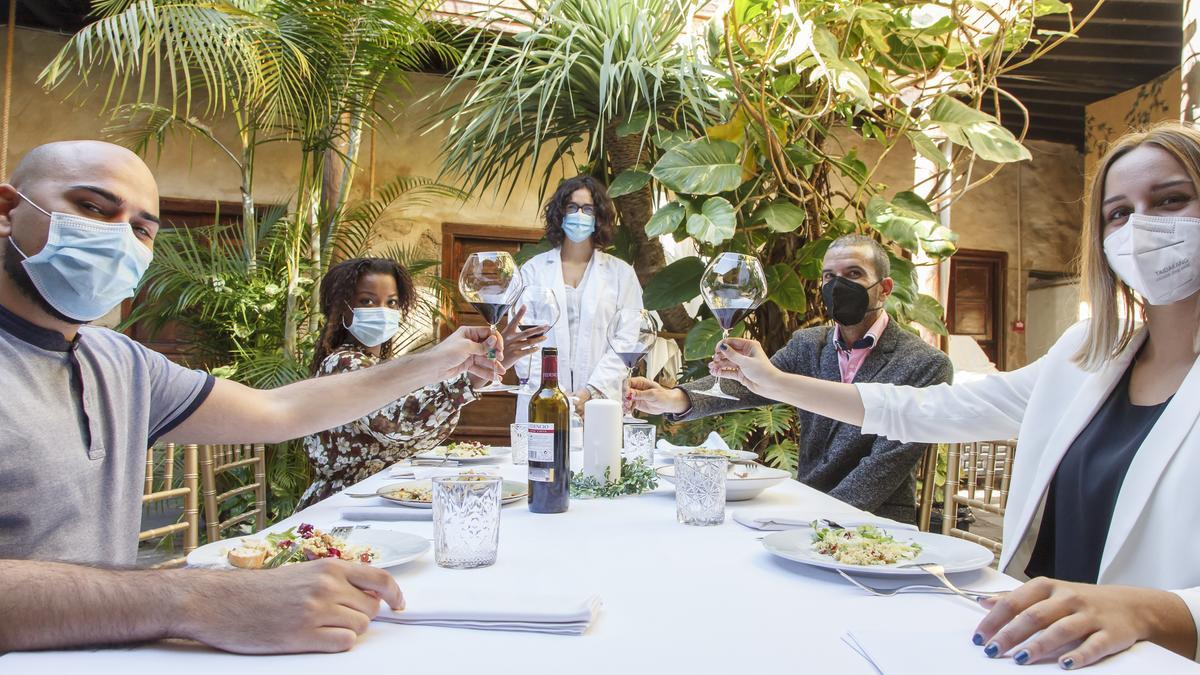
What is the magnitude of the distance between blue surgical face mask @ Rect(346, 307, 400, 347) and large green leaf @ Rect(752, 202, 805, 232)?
2031 mm

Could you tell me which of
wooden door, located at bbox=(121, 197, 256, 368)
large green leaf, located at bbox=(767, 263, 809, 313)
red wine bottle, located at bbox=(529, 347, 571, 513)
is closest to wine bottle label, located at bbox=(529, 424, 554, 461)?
red wine bottle, located at bbox=(529, 347, 571, 513)

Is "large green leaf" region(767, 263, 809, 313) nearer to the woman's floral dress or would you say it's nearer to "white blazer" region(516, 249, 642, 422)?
"white blazer" region(516, 249, 642, 422)

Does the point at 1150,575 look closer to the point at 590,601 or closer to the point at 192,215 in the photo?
the point at 590,601

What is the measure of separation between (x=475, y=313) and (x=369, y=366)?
4630 mm

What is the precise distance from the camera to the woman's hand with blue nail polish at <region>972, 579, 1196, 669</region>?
0.73 m

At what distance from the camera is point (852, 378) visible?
8.14ft

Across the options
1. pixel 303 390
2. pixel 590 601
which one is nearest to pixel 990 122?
pixel 303 390

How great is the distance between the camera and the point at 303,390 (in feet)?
4.82

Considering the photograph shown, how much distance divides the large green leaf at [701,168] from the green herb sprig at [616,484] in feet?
7.44

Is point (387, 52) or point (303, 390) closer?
point (303, 390)

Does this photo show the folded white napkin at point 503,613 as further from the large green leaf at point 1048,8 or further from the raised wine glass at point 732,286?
the large green leaf at point 1048,8

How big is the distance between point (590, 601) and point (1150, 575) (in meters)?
0.83

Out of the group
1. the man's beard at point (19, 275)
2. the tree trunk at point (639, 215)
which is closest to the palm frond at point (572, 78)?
the tree trunk at point (639, 215)

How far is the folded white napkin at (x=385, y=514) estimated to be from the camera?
55.2 inches
